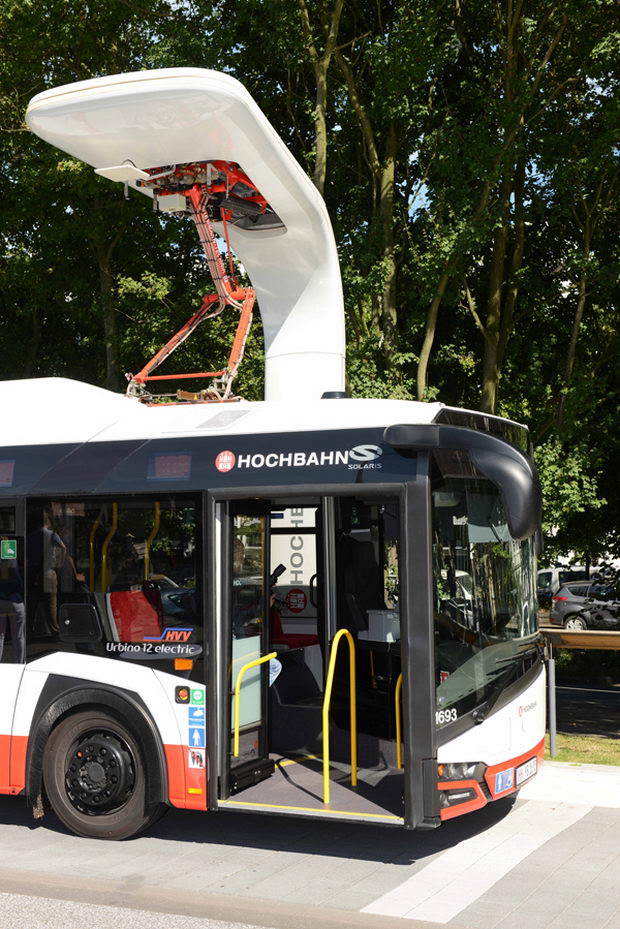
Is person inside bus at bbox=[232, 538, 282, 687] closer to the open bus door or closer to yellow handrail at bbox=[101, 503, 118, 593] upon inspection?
the open bus door

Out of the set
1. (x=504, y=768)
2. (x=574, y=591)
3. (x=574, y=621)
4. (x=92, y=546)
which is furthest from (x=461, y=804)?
(x=574, y=591)

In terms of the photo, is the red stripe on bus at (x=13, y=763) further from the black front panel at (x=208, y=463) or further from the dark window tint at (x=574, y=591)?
the dark window tint at (x=574, y=591)

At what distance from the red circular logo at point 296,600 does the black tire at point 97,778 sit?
2651mm

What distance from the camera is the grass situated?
10.3 meters

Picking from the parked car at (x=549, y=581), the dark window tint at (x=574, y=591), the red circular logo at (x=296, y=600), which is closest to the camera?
the red circular logo at (x=296, y=600)

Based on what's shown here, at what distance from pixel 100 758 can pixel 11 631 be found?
3.82 feet

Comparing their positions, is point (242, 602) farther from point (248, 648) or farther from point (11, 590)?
point (11, 590)

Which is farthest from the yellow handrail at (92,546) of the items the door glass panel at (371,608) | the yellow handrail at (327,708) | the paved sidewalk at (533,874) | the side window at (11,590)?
the paved sidewalk at (533,874)

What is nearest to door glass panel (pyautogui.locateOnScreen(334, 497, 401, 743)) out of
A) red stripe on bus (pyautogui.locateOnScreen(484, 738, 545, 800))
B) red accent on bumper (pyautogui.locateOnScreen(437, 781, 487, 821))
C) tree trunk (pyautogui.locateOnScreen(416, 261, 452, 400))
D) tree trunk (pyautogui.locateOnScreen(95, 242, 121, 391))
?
red stripe on bus (pyautogui.locateOnScreen(484, 738, 545, 800))

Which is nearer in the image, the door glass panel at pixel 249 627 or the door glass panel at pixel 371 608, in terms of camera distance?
the door glass panel at pixel 249 627

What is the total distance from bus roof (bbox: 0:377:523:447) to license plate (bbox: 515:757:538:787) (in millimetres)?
2344

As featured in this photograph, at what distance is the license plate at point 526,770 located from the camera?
7277 millimetres

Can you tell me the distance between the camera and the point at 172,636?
7.52 metres

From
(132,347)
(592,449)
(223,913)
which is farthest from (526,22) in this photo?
(223,913)
